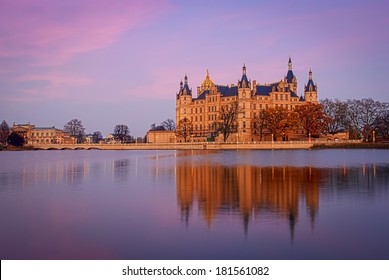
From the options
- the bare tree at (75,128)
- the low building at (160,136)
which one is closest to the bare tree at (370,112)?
the low building at (160,136)

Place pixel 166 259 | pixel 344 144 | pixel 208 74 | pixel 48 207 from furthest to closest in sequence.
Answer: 1. pixel 208 74
2. pixel 344 144
3. pixel 48 207
4. pixel 166 259

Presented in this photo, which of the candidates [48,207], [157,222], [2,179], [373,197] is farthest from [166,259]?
[2,179]

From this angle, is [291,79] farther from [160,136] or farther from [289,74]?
[160,136]

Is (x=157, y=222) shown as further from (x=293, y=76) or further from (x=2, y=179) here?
(x=293, y=76)

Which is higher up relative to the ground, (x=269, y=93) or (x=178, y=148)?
(x=269, y=93)

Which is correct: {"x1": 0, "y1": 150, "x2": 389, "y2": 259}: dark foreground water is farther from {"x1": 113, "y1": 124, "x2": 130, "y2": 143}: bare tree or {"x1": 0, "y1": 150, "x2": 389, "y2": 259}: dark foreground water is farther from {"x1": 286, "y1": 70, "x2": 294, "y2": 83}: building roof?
{"x1": 113, "y1": 124, "x2": 130, "y2": 143}: bare tree

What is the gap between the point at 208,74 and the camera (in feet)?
502

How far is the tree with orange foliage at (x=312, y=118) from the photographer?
95.2 m

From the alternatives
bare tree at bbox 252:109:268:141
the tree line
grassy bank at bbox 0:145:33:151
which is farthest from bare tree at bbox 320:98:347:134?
grassy bank at bbox 0:145:33:151

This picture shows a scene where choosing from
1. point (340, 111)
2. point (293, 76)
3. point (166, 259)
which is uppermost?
point (293, 76)

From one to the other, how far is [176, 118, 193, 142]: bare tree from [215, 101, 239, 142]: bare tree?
949 centimetres

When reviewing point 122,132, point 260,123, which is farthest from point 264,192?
point 122,132

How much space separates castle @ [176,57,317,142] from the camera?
117 m

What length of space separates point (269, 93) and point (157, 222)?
10967 centimetres
